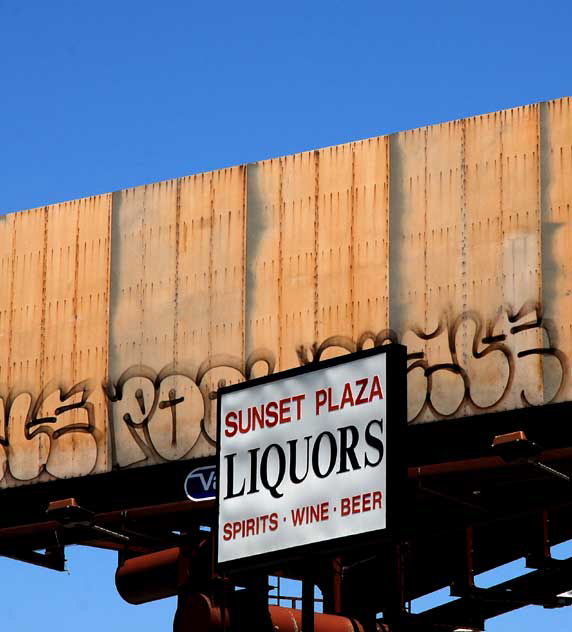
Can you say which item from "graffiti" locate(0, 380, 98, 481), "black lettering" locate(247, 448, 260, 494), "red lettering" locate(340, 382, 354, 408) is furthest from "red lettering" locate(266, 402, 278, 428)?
"graffiti" locate(0, 380, 98, 481)

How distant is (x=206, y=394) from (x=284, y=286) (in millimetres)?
2320

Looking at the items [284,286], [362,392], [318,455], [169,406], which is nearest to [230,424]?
[318,455]

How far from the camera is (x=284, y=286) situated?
3134 cm

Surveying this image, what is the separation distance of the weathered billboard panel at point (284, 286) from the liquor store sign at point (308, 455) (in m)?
5.47

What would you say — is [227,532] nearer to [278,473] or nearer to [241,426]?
[278,473]

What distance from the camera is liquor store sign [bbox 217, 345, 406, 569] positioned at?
22797mm

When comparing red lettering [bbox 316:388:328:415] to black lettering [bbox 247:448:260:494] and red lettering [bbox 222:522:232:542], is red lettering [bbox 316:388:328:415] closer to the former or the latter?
black lettering [bbox 247:448:260:494]

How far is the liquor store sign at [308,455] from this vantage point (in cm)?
2280

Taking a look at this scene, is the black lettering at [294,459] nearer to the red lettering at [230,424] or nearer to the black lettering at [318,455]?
the black lettering at [318,455]

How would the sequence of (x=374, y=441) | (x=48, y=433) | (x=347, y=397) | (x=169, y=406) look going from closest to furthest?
(x=374, y=441)
(x=347, y=397)
(x=169, y=406)
(x=48, y=433)

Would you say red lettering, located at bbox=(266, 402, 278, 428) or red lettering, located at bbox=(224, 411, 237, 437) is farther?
red lettering, located at bbox=(224, 411, 237, 437)

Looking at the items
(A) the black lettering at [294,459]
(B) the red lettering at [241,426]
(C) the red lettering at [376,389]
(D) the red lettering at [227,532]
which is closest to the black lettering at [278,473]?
(A) the black lettering at [294,459]

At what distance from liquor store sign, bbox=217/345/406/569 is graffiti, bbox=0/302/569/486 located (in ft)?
17.7

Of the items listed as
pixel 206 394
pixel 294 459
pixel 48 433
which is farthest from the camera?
pixel 48 433
